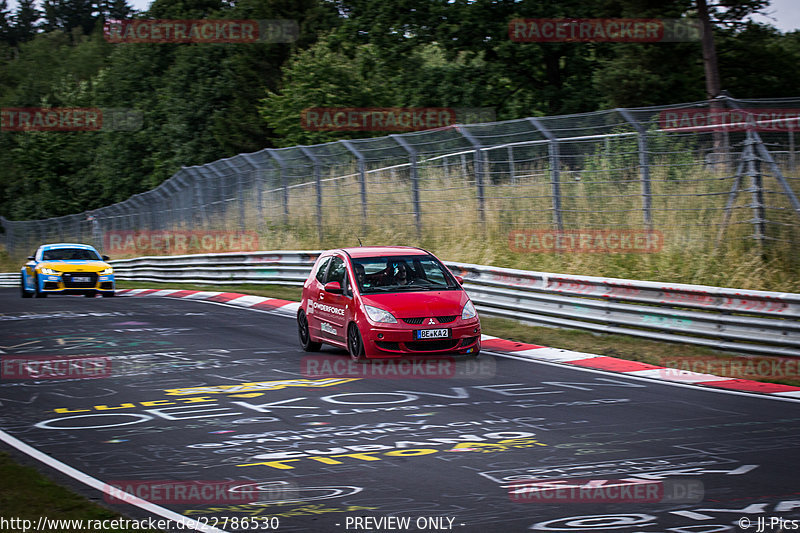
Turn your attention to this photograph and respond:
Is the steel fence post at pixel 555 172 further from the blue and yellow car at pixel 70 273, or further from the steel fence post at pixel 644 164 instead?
the blue and yellow car at pixel 70 273

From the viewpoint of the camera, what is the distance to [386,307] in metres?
12.2

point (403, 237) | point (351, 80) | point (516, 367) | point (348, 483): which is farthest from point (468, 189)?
point (351, 80)

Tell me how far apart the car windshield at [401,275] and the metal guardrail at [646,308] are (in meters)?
2.58

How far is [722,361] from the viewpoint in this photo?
39.2 ft

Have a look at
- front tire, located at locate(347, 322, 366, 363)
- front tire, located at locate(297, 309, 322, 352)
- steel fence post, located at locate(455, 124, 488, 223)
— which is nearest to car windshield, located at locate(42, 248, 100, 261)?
steel fence post, located at locate(455, 124, 488, 223)

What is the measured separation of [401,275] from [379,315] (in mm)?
1155

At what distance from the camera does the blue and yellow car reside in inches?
985

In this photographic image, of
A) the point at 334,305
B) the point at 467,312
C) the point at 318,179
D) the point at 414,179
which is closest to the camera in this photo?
the point at 467,312

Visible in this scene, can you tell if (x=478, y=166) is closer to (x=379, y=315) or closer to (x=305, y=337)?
(x=305, y=337)

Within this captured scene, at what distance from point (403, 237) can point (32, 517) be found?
17029 millimetres

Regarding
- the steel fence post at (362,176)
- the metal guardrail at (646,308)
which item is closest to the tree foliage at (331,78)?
the steel fence post at (362,176)

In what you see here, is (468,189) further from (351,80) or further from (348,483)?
(351,80)

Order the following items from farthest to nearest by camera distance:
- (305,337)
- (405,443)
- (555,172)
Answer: (555,172)
(305,337)
(405,443)

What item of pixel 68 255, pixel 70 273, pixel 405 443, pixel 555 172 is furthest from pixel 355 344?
pixel 68 255
